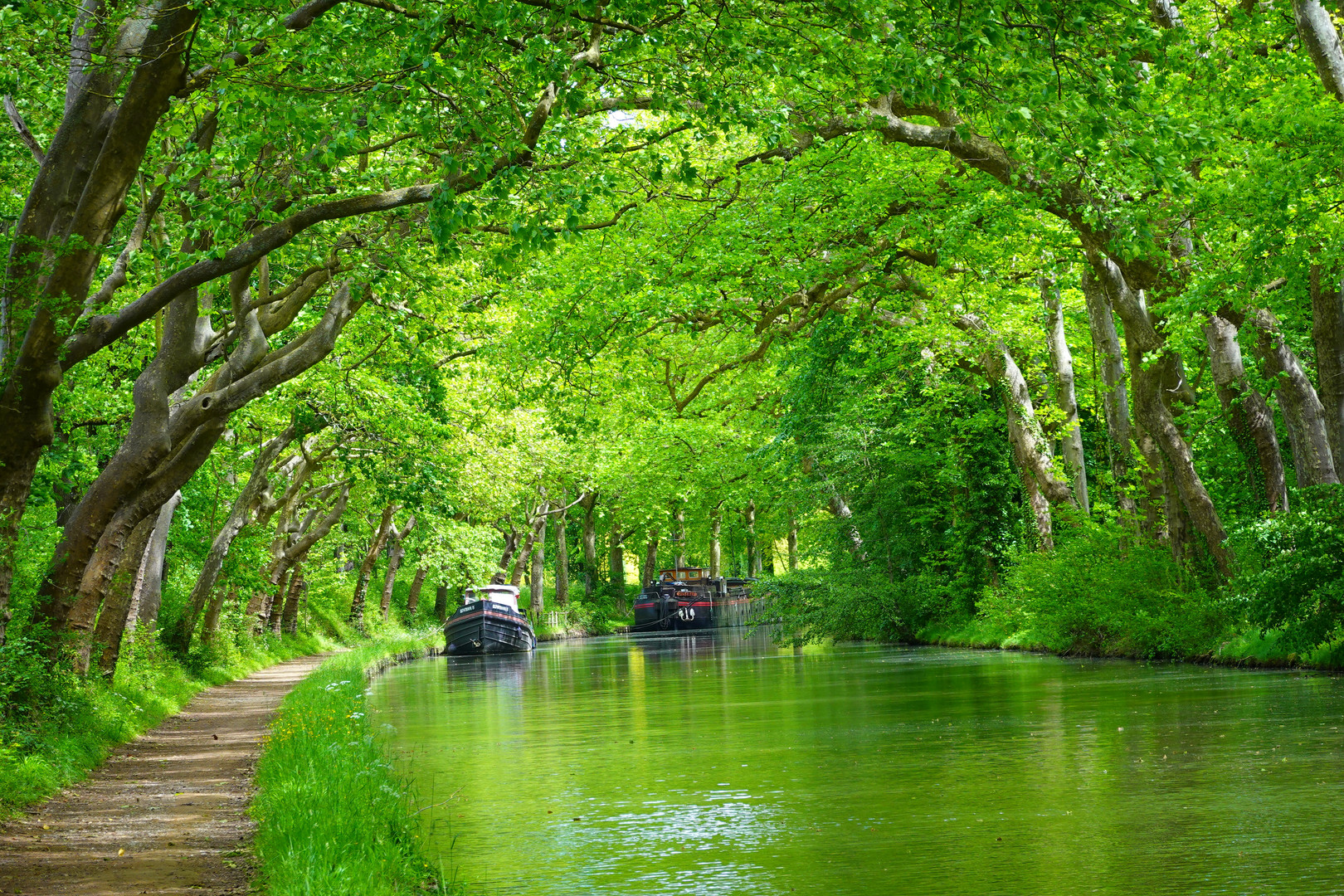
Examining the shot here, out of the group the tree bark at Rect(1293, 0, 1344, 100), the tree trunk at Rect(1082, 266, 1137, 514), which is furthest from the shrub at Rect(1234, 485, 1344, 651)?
the tree trunk at Rect(1082, 266, 1137, 514)

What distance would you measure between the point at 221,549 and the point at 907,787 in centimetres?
1882

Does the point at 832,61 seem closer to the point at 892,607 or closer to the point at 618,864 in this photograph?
the point at 618,864

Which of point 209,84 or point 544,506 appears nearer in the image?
point 209,84

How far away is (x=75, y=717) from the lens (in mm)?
14398

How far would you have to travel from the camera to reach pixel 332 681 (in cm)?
2150

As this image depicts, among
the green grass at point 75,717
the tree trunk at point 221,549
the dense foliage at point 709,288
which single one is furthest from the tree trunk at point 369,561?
the green grass at point 75,717

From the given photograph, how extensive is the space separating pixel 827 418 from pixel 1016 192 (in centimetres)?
1496

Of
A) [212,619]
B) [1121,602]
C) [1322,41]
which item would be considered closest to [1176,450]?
[1121,602]

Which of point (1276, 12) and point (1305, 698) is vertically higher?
point (1276, 12)

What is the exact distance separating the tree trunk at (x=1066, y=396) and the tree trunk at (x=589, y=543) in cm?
2987

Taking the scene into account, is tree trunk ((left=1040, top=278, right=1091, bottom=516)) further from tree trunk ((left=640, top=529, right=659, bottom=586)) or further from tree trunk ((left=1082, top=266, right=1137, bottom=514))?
tree trunk ((left=640, top=529, right=659, bottom=586))

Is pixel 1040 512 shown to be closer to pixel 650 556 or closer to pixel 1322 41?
pixel 1322 41

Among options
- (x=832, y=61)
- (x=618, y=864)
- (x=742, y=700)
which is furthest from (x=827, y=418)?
(x=618, y=864)

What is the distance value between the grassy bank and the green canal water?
0.39 m
